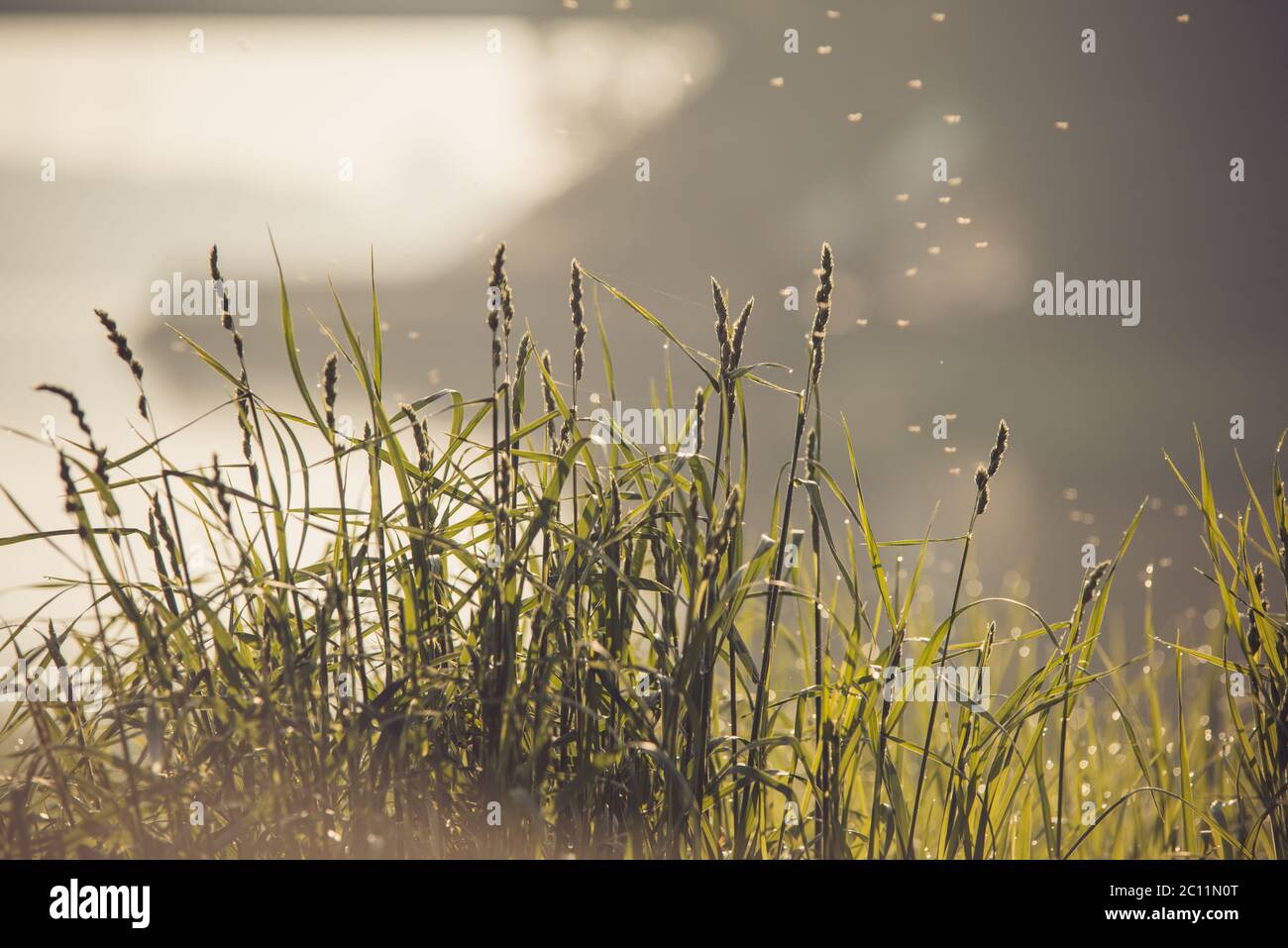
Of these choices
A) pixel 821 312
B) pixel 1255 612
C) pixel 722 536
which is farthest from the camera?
pixel 1255 612

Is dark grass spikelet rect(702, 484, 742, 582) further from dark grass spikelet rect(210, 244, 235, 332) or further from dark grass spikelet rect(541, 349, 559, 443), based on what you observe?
dark grass spikelet rect(210, 244, 235, 332)

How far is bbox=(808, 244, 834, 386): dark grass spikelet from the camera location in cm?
79

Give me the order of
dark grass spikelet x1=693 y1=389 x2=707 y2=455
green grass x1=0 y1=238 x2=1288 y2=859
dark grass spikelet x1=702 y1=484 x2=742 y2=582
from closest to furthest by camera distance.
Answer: dark grass spikelet x1=702 y1=484 x2=742 y2=582, green grass x1=0 y1=238 x2=1288 y2=859, dark grass spikelet x1=693 y1=389 x2=707 y2=455

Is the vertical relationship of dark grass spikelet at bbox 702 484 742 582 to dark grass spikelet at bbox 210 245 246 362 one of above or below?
below

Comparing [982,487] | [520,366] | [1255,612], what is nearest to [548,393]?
[520,366]

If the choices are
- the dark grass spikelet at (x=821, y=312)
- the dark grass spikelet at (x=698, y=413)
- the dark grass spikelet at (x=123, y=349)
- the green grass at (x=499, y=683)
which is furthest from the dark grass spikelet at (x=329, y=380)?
the dark grass spikelet at (x=821, y=312)

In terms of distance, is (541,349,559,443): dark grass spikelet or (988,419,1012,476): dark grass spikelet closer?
(988,419,1012,476): dark grass spikelet

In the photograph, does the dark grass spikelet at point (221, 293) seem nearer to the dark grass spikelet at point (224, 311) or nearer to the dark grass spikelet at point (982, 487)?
the dark grass spikelet at point (224, 311)

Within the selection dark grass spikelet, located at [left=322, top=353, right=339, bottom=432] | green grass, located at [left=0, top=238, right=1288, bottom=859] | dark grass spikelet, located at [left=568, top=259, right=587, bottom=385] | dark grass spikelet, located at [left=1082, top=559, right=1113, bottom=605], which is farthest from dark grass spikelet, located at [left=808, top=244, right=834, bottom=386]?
dark grass spikelet, located at [left=322, top=353, right=339, bottom=432]

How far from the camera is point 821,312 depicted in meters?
0.80

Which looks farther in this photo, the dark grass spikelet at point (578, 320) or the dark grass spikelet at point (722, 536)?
the dark grass spikelet at point (578, 320)

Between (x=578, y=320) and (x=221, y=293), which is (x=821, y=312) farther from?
(x=221, y=293)

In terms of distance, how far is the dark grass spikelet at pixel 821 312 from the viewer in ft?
2.60
